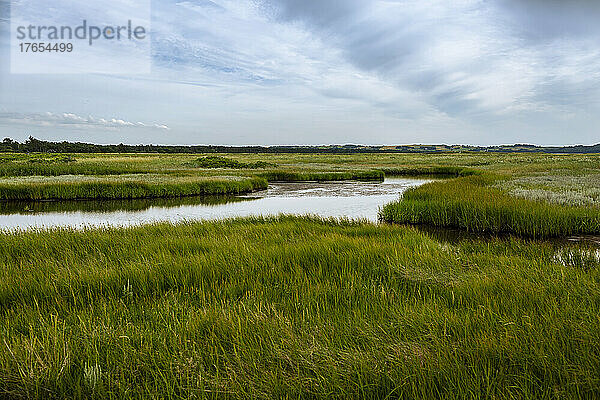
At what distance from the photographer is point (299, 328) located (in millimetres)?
3791

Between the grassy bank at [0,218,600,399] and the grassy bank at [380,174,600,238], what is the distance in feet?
21.5

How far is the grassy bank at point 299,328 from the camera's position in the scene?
9.61 feet

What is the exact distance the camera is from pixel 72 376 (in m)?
3.11

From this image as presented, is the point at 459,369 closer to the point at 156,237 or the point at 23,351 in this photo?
the point at 23,351

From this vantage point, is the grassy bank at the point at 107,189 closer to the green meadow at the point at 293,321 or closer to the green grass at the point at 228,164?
the green meadow at the point at 293,321

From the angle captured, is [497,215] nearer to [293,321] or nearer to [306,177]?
[293,321]

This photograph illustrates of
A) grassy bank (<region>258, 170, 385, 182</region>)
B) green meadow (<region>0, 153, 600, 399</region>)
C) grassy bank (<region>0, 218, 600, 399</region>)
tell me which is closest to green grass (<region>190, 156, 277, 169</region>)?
grassy bank (<region>258, 170, 385, 182</region>)

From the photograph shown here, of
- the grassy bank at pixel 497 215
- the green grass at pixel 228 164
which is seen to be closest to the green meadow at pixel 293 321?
the grassy bank at pixel 497 215

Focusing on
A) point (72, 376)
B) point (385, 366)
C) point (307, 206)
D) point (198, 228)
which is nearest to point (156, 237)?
point (198, 228)

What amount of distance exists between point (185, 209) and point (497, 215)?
50.0 ft

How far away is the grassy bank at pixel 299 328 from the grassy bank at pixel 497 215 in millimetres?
6565

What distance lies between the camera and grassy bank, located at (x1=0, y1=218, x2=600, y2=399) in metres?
2.93

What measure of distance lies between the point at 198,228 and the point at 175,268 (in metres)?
4.49

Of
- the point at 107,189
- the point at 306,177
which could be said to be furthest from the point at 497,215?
the point at 306,177
